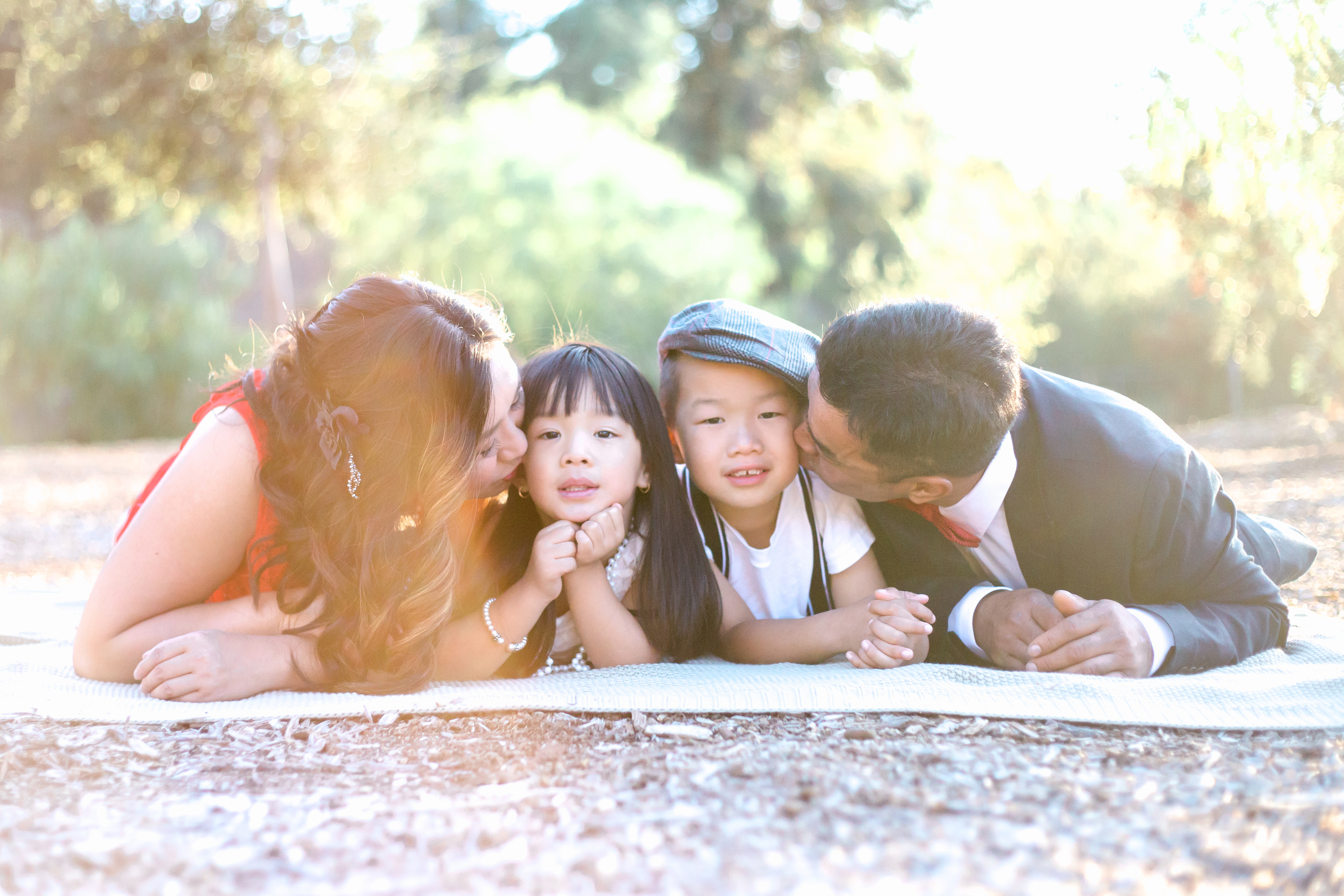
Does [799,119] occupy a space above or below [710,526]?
above

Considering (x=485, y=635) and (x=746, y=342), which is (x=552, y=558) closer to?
(x=485, y=635)

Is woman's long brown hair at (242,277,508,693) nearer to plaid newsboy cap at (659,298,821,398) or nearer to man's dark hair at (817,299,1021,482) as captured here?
plaid newsboy cap at (659,298,821,398)

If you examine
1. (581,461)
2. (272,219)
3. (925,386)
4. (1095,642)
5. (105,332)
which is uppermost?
(272,219)

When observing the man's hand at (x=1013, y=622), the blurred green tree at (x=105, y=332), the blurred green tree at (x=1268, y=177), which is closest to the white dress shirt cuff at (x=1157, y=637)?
the man's hand at (x=1013, y=622)

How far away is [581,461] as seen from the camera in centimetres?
274

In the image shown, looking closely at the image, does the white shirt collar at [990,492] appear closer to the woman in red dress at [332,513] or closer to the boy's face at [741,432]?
the boy's face at [741,432]

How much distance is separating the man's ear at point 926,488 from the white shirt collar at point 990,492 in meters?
0.07

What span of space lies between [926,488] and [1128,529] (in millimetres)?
504

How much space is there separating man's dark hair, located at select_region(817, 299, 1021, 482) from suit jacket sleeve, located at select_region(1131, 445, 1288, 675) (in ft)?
1.46

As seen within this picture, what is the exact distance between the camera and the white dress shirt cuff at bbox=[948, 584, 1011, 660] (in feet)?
9.15

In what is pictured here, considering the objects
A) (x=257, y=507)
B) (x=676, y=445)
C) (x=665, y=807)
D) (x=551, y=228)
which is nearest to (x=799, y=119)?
(x=551, y=228)

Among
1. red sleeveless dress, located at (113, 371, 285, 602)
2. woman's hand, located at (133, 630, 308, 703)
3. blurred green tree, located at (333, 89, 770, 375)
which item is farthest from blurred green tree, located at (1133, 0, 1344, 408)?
blurred green tree, located at (333, 89, 770, 375)

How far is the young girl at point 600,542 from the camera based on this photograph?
2.73 meters

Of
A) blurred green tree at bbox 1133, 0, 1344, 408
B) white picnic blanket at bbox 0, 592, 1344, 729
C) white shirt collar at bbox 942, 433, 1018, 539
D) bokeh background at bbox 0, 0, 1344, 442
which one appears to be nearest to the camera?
white picnic blanket at bbox 0, 592, 1344, 729
